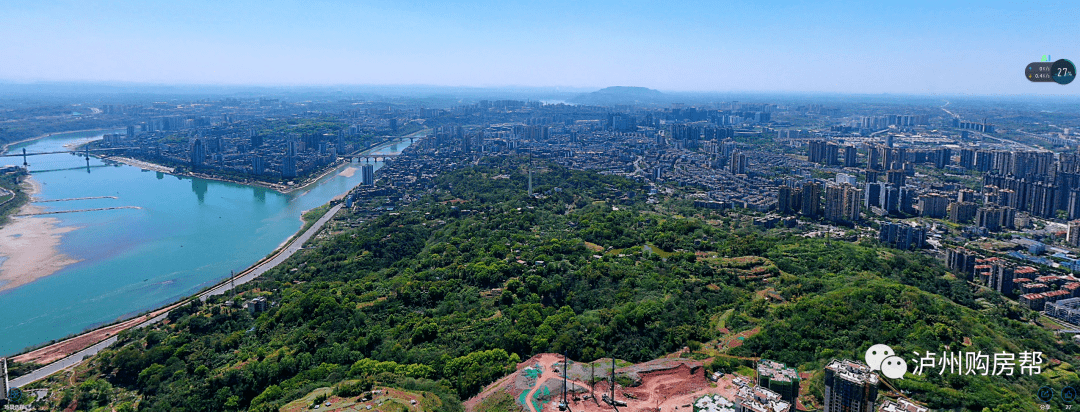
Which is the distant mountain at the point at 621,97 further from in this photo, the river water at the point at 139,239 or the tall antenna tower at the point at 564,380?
Answer: the tall antenna tower at the point at 564,380

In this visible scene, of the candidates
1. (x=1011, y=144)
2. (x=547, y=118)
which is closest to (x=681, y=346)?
(x=1011, y=144)

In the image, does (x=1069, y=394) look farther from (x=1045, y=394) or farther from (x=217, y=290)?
(x=217, y=290)

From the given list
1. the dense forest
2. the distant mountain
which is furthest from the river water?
the distant mountain

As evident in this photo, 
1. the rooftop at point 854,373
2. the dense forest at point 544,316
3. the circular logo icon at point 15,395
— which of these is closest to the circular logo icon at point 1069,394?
the dense forest at point 544,316

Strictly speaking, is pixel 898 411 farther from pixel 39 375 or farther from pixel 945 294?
pixel 39 375

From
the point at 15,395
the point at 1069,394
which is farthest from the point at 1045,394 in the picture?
the point at 15,395
